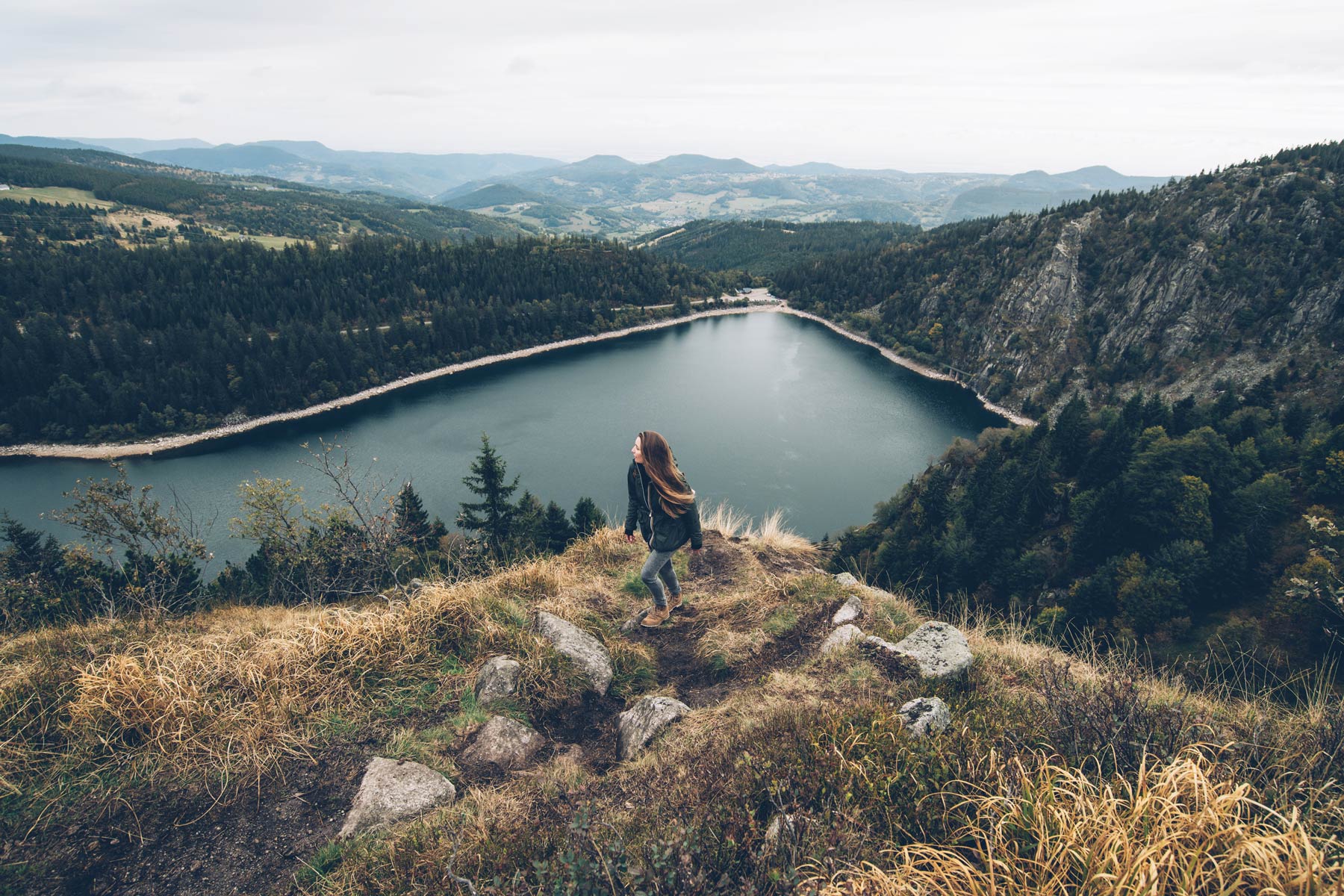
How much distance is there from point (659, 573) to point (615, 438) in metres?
→ 51.3

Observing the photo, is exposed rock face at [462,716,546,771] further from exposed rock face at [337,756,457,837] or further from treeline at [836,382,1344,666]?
treeline at [836,382,1344,666]

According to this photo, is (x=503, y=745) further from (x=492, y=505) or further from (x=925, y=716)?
(x=492, y=505)

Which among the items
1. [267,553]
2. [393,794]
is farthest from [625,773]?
[267,553]

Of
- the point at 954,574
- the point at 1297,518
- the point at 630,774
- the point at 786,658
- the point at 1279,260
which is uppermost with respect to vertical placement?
the point at 1279,260

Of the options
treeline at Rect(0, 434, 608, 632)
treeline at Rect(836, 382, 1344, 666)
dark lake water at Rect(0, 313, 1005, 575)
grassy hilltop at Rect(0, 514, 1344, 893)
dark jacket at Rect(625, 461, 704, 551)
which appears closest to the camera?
grassy hilltop at Rect(0, 514, 1344, 893)

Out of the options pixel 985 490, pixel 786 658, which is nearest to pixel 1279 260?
pixel 985 490

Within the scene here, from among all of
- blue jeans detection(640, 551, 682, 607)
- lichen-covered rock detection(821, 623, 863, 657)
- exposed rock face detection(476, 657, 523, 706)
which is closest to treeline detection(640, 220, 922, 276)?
blue jeans detection(640, 551, 682, 607)

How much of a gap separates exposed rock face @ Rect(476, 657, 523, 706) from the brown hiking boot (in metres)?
2.21

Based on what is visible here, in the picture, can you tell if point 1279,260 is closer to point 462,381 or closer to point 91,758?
point 91,758

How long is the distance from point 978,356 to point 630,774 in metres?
94.2

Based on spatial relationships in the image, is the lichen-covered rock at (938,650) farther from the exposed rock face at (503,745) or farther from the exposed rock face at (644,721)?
the exposed rock face at (503,745)

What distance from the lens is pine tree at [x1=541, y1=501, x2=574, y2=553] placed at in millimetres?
28797

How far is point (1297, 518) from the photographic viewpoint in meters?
18.1

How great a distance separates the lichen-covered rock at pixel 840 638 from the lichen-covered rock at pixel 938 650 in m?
0.49
